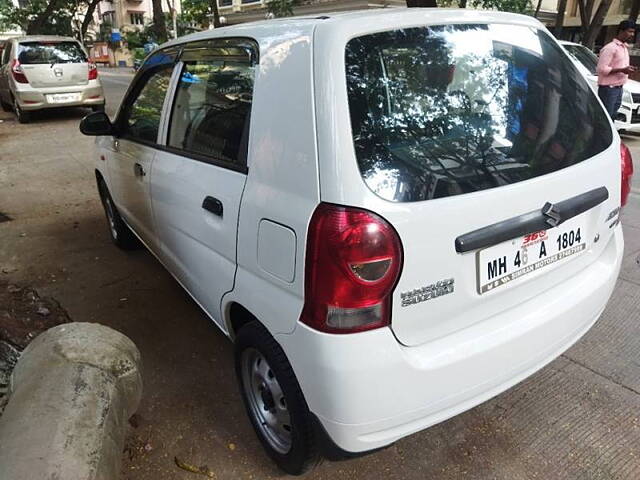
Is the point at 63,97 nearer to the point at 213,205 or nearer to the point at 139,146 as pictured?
the point at 139,146

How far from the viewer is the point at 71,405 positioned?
1.97 metres

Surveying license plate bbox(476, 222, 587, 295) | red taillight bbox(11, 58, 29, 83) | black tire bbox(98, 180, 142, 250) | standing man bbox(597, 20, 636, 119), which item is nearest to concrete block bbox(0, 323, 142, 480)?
license plate bbox(476, 222, 587, 295)

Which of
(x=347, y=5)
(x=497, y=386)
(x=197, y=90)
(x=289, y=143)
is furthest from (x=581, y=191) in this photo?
(x=347, y=5)

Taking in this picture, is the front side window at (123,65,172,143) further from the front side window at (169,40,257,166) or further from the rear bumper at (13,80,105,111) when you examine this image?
the rear bumper at (13,80,105,111)

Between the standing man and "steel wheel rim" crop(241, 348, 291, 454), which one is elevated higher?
the standing man

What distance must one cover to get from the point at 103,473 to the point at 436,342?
1256mm

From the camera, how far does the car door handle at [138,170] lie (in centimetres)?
304

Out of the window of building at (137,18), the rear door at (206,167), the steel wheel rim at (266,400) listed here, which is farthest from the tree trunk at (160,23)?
the window of building at (137,18)

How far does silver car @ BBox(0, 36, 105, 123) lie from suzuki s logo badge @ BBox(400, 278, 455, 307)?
36.9ft

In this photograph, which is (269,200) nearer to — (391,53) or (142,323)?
(391,53)

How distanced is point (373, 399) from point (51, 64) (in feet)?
37.6

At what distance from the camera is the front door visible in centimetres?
296

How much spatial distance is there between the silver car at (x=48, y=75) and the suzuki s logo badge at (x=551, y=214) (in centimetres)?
1125

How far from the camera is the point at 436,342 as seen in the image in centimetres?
170
